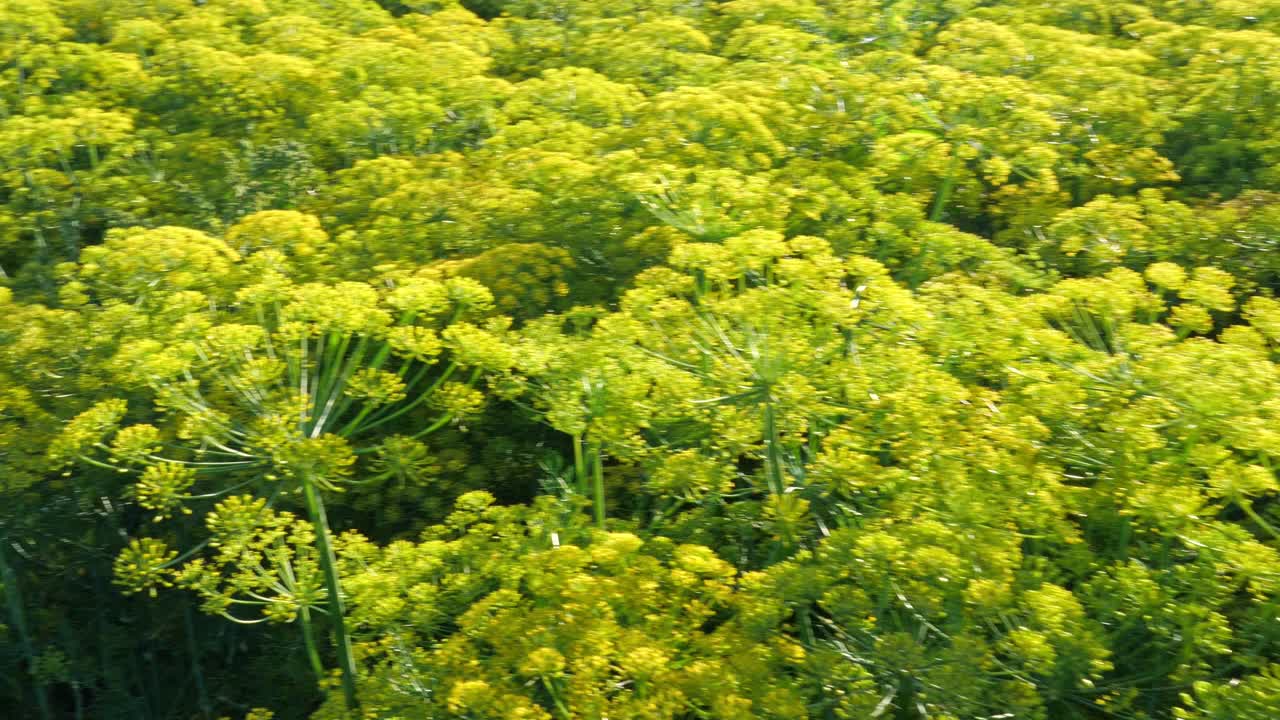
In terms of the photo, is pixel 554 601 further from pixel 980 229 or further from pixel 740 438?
pixel 980 229

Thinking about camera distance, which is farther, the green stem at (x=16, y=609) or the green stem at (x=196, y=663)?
the green stem at (x=196, y=663)

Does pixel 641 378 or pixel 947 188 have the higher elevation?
pixel 947 188

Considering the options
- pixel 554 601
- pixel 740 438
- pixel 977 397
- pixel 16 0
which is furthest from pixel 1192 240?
pixel 16 0

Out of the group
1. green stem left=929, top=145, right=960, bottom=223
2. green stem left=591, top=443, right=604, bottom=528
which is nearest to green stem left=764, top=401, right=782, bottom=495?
green stem left=591, top=443, right=604, bottom=528

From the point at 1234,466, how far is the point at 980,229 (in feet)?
13.6

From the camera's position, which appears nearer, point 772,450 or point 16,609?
point 772,450

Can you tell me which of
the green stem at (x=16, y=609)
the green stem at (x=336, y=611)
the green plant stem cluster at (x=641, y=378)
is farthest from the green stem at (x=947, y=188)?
the green stem at (x=16, y=609)

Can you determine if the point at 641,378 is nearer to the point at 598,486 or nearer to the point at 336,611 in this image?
the point at 598,486

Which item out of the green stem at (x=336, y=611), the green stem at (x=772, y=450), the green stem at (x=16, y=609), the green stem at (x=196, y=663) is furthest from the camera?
the green stem at (x=196, y=663)

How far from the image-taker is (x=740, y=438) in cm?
566

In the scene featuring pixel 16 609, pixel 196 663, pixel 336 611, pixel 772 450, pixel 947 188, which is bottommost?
pixel 196 663

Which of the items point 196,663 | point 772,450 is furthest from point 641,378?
point 196,663

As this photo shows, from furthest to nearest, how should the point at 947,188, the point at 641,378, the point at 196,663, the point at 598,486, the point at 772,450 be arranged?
the point at 947,188
the point at 196,663
the point at 598,486
the point at 641,378
the point at 772,450

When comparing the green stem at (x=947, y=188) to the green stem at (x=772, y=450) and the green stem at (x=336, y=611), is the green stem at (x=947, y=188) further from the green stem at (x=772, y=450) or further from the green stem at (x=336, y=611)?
the green stem at (x=336, y=611)
